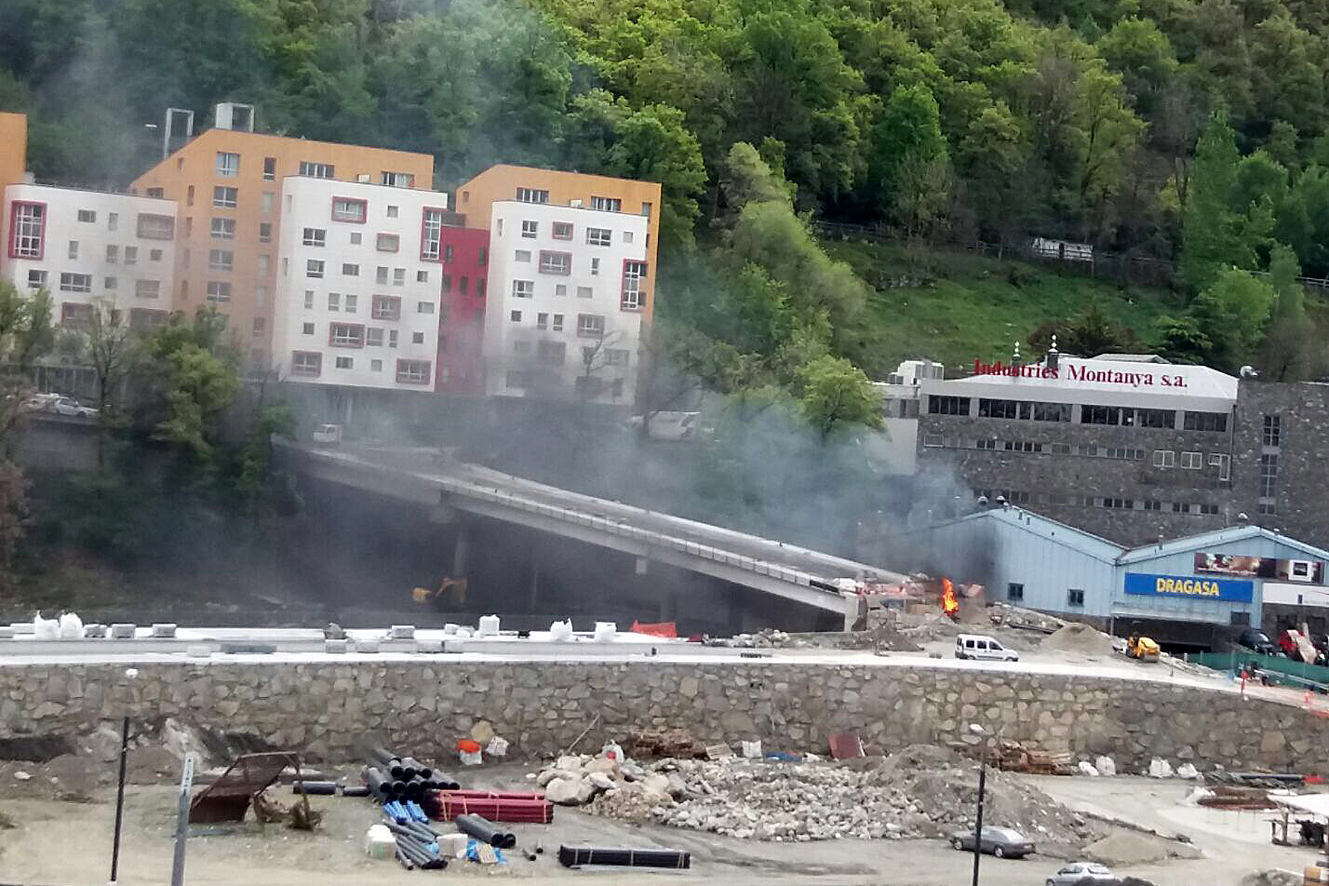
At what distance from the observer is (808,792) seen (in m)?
25.5

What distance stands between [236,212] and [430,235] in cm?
531

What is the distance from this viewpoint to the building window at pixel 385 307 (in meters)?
54.8

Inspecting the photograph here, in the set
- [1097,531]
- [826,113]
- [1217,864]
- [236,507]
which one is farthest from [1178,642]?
[826,113]

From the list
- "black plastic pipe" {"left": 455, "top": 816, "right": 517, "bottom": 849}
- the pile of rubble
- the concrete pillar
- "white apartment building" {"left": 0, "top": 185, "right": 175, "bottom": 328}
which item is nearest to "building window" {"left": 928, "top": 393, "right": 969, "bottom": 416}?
the concrete pillar

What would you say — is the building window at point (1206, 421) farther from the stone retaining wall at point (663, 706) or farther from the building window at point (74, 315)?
the building window at point (74, 315)

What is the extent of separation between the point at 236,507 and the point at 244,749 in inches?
1024

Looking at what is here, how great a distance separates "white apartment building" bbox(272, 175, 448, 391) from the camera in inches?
2138

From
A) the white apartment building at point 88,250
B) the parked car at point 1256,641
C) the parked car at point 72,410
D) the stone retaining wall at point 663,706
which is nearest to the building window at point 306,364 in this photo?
the white apartment building at point 88,250

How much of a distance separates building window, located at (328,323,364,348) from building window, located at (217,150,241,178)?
4792 mm

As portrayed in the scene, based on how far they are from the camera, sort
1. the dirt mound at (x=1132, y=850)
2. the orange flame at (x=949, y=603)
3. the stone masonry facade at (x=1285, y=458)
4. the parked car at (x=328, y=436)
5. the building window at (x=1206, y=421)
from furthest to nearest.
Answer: the building window at (x=1206, y=421), the stone masonry facade at (x=1285, y=458), the parked car at (x=328, y=436), the orange flame at (x=949, y=603), the dirt mound at (x=1132, y=850)

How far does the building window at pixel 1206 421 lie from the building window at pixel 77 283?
28.9 meters

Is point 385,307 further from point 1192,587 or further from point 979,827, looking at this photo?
point 979,827

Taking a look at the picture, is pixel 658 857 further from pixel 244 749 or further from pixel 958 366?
pixel 958 366

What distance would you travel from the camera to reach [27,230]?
171 ft
